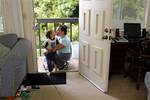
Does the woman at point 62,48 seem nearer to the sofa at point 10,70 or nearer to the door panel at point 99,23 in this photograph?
the door panel at point 99,23

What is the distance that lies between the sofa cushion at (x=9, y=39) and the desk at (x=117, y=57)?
167 centimetres

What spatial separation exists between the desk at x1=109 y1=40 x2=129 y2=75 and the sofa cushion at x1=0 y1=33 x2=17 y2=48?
167 cm

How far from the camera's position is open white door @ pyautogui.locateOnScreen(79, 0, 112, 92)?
2.79 m

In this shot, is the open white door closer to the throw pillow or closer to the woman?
the woman

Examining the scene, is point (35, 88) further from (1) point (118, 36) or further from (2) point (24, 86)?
(1) point (118, 36)

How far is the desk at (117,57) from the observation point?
11.8 feet

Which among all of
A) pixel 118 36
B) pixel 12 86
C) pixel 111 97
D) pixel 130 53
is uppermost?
pixel 118 36

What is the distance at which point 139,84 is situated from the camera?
3.23m

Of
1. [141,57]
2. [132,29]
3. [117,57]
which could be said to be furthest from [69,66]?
[141,57]

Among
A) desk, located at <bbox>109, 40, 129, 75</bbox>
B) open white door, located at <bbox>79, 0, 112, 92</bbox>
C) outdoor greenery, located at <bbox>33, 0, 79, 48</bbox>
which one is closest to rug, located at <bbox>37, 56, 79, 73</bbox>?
open white door, located at <bbox>79, 0, 112, 92</bbox>

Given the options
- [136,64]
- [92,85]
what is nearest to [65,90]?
[92,85]

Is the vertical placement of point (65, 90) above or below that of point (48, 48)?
below

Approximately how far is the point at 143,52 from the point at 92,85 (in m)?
0.96

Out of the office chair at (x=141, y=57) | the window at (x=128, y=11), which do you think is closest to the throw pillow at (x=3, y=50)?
the office chair at (x=141, y=57)
